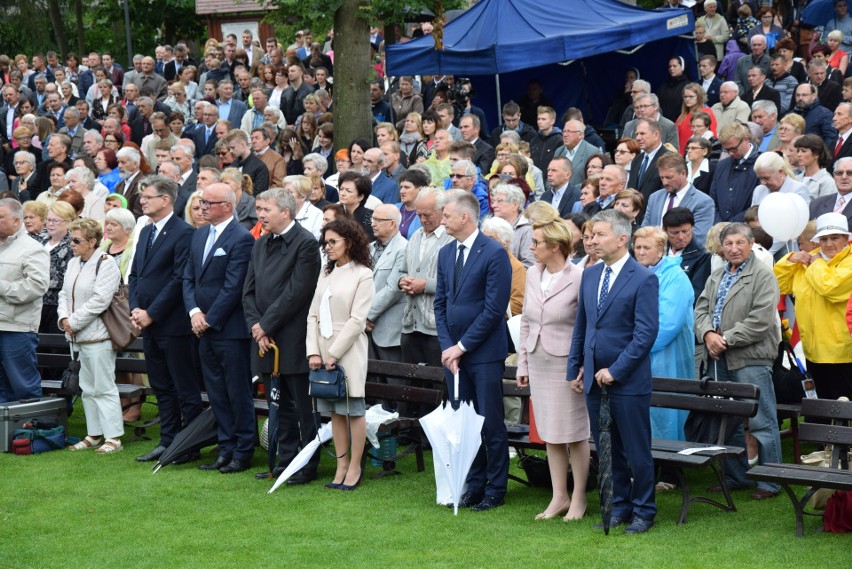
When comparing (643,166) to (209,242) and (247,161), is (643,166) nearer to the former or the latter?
(209,242)

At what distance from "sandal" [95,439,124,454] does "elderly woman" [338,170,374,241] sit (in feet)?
9.28

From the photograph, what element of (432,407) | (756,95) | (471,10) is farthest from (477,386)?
(471,10)

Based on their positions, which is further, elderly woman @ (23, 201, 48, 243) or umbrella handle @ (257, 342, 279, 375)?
elderly woman @ (23, 201, 48, 243)

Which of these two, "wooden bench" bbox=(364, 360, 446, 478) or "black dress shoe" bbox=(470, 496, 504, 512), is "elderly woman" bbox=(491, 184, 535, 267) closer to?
"wooden bench" bbox=(364, 360, 446, 478)

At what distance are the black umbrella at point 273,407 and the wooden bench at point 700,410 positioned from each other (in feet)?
6.18

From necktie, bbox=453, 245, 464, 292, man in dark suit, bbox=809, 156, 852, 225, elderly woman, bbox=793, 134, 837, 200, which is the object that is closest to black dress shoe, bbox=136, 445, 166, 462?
necktie, bbox=453, 245, 464, 292

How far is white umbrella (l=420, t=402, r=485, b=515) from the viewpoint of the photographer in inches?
318

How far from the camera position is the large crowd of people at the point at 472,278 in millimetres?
7871

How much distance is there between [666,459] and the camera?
25.0 feet

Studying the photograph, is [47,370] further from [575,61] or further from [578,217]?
[575,61]

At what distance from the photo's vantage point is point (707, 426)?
8336mm

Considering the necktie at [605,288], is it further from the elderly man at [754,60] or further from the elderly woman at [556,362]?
the elderly man at [754,60]

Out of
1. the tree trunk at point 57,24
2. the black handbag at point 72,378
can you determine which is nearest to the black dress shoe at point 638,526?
the black handbag at point 72,378

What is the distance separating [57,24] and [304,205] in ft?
87.2
